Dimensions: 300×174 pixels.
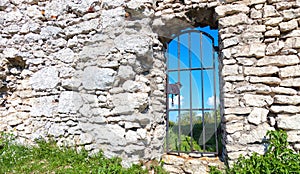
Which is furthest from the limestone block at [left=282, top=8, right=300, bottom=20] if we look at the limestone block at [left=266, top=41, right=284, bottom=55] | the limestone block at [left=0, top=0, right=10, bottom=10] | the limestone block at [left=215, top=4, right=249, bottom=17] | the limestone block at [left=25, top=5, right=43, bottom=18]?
the limestone block at [left=0, top=0, right=10, bottom=10]

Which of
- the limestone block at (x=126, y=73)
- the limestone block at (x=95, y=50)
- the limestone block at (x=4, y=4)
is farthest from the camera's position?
the limestone block at (x=4, y=4)

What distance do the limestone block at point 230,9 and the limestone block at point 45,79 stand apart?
2331 mm

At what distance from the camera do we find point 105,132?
117 inches

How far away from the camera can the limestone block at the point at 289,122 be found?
235 cm


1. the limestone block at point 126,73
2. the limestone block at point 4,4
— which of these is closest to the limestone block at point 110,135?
the limestone block at point 126,73

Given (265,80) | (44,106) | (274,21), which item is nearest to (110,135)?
(44,106)

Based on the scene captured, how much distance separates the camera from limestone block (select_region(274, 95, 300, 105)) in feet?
7.80

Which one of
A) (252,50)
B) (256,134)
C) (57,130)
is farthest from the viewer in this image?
(57,130)

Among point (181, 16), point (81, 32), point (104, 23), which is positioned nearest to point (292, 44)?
point (181, 16)

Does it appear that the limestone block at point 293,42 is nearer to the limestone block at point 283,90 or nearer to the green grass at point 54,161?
the limestone block at point 283,90

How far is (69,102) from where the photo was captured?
3127 millimetres

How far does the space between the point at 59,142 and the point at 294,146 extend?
111 inches

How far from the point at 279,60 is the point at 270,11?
0.57 meters

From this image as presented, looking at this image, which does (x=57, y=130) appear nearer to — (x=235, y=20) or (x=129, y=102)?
(x=129, y=102)
